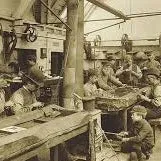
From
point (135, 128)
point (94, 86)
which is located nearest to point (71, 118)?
point (135, 128)

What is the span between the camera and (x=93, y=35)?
24.4 metres

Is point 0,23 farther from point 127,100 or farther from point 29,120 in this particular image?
point 29,120

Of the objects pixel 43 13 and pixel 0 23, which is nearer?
pixel 0 23

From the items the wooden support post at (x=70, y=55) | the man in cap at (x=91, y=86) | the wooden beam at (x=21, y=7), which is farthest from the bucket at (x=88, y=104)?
the wooden beam at (x=21, y=7)

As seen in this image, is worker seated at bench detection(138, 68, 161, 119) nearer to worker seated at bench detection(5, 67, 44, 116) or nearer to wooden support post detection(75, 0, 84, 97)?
wooden support post detection(75, 0, 84, 97)

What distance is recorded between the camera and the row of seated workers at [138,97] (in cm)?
698

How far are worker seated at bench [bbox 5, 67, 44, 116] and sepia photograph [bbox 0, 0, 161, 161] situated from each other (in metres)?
0.02

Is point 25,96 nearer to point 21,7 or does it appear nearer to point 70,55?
point 70,55

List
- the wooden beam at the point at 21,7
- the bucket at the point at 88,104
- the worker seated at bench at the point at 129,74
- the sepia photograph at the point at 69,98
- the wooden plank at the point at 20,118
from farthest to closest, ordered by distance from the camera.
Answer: the wooden beam at the point at 21,7, the worker seated at bench at the point at 129,74, the bucket at the point at 88,104, the wooden plank at the point at 20,118, the sepia photograph at the point at 69,98

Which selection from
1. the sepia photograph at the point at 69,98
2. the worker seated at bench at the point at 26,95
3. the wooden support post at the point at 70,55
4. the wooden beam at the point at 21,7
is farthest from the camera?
the wooden beam at the point at 21,7

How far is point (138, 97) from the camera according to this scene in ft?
29.1

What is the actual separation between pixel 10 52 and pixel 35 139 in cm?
912

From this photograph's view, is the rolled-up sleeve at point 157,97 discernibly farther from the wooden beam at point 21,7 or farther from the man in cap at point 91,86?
the wooden beam at point 21,7

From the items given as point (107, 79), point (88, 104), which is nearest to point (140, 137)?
point (88, 104)
